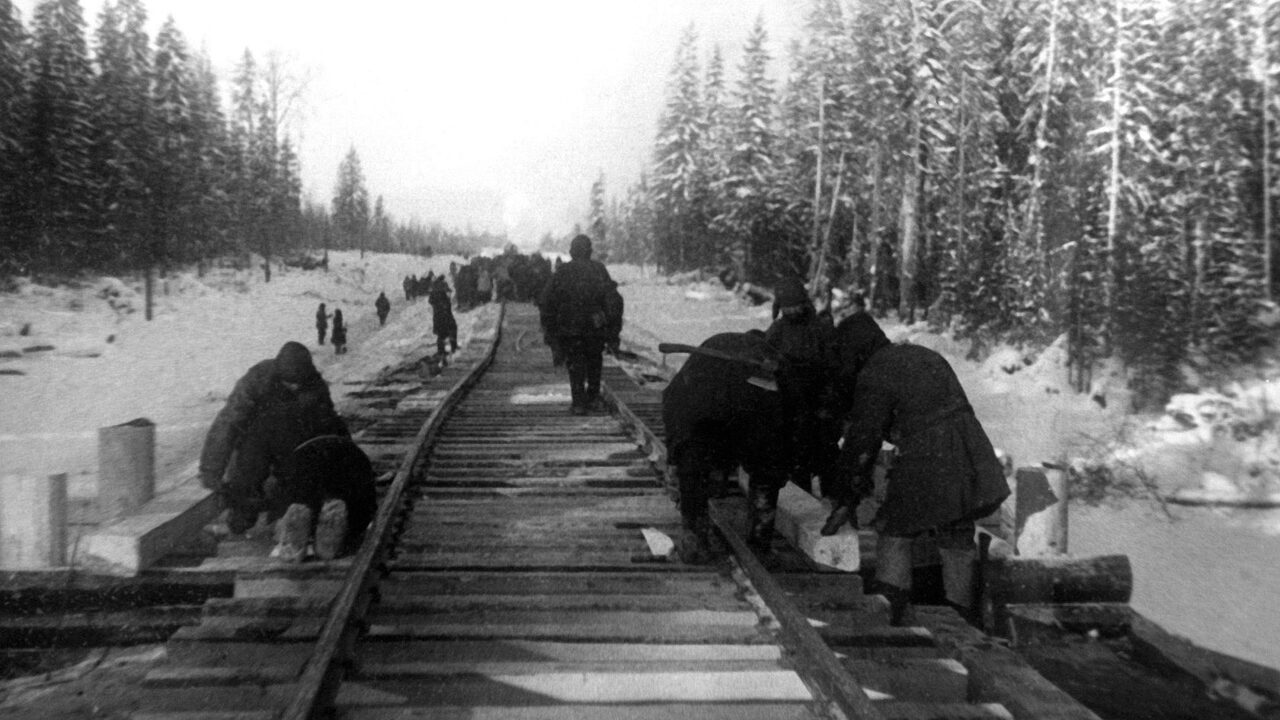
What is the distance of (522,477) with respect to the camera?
330 inches

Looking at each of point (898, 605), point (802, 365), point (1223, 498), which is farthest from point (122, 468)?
point (1223, 498)

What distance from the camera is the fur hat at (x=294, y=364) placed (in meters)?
6.05

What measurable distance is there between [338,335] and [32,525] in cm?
2086

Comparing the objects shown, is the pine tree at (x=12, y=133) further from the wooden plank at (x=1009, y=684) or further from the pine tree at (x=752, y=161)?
the pine tree at (x=752, y=161)

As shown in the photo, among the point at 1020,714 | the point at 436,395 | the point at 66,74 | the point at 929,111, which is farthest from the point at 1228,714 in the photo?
the point at 929,111

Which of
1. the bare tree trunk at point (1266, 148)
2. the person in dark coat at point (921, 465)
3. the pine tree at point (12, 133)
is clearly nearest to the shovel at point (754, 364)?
the person in dark coat at point (921, 465)

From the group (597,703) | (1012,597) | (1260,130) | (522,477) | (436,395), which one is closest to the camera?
Answer: (597,703)

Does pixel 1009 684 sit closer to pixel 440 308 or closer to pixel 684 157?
pixel 440 308

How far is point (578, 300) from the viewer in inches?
413

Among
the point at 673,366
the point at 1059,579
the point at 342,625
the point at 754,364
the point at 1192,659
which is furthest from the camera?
the point at 673,366

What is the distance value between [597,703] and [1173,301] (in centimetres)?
2301

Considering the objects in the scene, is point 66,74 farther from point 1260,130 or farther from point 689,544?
point 1260,130

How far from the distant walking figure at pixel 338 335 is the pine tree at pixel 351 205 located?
58.4 feet

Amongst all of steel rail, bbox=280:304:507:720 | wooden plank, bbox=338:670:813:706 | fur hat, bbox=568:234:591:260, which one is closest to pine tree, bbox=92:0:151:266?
fur hat, bbox=568:234:591:260
